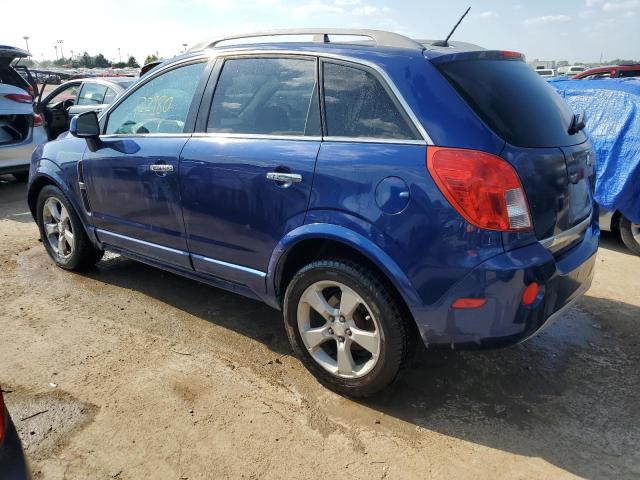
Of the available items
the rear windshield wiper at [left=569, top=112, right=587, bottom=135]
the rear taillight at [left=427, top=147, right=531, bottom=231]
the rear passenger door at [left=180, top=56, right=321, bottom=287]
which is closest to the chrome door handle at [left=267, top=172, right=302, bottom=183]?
the rear passenger door at [left=180, top=56, right=321, bottom=287]

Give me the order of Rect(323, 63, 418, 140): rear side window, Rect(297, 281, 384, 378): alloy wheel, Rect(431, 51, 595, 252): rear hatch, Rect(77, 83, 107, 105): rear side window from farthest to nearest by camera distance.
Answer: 1. Rect(77, 83, 107, 105): rear side window
2. Rect(297, 281, 384, 378): alloy wheel
3. Rect(323, 63, 418, 140): rear side window
4. Rect(431, 51, 595, 252): rear hatch

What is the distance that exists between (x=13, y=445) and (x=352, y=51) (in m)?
2.26

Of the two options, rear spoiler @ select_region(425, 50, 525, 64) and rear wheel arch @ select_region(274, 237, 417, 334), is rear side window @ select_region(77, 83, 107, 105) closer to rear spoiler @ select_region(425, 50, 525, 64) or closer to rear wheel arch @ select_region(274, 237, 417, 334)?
rear wheel arch @ select_region(274, 237, 417, 334)

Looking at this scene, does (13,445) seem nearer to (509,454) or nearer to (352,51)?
(509,454)

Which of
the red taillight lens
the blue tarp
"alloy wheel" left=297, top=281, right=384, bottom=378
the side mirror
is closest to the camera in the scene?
"alloy wheel" left=297, top=281, right=384, bottom=378

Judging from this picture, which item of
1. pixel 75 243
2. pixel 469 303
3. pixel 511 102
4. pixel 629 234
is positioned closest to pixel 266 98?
pixel 511 102

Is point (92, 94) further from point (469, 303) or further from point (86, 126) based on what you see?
point (469, 303)

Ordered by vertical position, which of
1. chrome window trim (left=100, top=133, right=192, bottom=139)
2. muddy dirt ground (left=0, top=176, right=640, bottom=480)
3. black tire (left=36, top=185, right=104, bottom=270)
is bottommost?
muddy dirt ground (left=0, top=176, right=640, bottom=480)

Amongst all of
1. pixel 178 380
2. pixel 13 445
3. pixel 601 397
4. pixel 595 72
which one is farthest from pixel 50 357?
pixel 595 72

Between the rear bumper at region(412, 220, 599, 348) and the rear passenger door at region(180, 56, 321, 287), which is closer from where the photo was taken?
the rear bumper at region(412, 220, 599, 348)

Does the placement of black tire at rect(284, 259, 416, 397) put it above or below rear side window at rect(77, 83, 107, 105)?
below

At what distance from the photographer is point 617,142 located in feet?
17.0

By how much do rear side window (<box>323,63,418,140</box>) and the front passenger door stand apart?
3.44 feet

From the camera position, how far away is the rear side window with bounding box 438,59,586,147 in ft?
7.93
